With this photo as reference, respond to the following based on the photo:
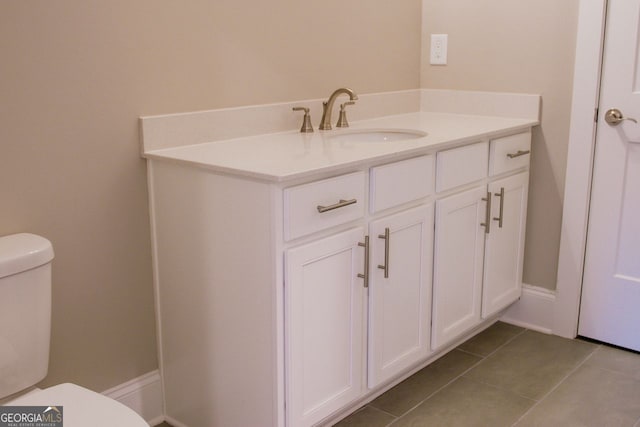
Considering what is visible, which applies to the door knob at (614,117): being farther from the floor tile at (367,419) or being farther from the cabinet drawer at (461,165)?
the floor tile at (367,419)

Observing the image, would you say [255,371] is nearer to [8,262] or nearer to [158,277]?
[158,277]

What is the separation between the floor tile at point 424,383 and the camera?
2225 millimetres

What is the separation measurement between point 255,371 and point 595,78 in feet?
5.31

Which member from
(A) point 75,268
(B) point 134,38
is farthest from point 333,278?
(B) point 134,38

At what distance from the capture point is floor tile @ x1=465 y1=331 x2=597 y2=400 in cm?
235

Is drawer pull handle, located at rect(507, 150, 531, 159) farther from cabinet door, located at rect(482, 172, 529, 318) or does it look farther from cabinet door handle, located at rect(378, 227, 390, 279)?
cabinet door handle, located at rect(378, 227, 390, 279)

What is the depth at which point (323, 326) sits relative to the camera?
184 centimetres

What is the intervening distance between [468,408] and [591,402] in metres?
0.41

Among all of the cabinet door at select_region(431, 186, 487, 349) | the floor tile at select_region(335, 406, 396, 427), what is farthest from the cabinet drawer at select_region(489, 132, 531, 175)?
the floor tile at select_region(335, 406, 396, 427)

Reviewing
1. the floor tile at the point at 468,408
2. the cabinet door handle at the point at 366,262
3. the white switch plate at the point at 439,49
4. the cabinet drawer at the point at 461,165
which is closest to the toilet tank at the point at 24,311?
the cabinet door handle at the point at 366,262

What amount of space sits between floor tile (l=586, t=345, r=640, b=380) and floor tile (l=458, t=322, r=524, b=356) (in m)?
0.32

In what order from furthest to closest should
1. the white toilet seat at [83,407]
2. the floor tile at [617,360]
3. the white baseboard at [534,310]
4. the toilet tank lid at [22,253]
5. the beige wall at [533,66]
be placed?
1. the white baseboard at [534,310]
2. the beige wall at [533,66]
3. the floor tile at [617,360]
4. the toilet tank lid at [22,253]
5. the white toilet seat at [83,407]

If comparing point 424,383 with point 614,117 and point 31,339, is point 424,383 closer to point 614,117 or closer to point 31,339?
point 614,117

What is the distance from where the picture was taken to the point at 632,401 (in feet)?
7.36
